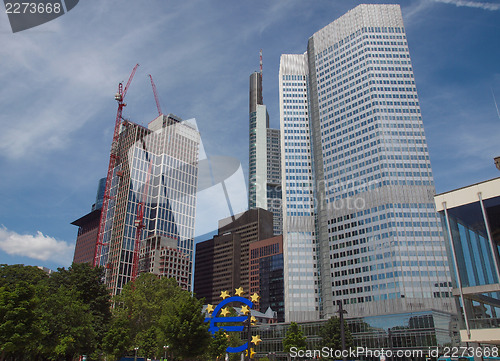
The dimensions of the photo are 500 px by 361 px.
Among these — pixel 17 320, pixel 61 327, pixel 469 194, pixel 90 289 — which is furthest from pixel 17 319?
pixel 469 194

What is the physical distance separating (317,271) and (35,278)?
98209mm

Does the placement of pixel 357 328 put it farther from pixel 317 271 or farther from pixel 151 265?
pixel 151 265

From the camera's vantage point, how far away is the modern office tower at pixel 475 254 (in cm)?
3694

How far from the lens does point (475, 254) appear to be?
40094mm

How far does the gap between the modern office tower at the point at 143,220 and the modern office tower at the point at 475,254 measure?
14842 centimetres

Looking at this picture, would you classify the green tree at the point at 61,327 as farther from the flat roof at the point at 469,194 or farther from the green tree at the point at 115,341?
the flat roof at the point at 469,194

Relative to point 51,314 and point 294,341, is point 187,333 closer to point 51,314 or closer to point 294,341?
point 51,314

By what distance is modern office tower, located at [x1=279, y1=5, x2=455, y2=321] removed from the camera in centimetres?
11494

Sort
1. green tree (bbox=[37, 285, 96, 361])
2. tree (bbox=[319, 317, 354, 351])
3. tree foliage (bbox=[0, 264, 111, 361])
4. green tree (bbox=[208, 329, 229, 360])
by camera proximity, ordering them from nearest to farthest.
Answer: tree foliage (bbox=[0, 264, 111, 361])
green tree (bbox=[37, 285, 96, 361])
green tree (bbox=[208, 329, 229, 360])
tree (bbox=[319, 317, 354, 351])

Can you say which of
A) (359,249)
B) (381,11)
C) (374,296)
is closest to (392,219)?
(359,249)

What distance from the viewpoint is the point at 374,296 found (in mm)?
115250

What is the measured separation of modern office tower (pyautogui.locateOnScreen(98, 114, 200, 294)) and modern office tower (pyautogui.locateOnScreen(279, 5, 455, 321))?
6336cm

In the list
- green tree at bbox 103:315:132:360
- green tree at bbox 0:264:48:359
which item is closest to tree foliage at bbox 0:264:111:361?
green tree at bbox 0:264:48:359

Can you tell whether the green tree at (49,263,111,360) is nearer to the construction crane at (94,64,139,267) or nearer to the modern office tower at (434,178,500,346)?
the modern office tower at (434,178,500,346)
